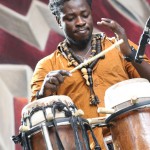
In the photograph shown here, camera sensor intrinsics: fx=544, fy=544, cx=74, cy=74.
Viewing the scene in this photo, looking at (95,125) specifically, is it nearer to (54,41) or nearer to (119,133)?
(119,133)

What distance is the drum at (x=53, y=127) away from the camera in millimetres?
2137

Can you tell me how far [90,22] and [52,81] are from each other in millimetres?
433

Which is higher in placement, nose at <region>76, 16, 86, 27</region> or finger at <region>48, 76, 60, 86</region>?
nose at <region>76, 16, 86, 27</region>

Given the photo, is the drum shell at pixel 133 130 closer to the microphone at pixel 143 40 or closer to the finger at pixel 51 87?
the microphone at pixel 143 40

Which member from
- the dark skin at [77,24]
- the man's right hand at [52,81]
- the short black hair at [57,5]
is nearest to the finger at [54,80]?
the man's right hand at [52,81]

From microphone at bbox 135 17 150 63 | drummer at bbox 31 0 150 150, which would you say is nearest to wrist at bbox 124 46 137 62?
drummer at bbox 31 0 150 150

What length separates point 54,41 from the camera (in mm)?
3705

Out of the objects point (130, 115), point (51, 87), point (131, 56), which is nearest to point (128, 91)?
point (130, 115)

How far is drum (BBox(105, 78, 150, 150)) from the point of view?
2.08m

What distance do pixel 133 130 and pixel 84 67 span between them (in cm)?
61

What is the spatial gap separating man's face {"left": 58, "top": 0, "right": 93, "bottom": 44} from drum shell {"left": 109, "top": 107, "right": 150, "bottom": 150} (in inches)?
25.5

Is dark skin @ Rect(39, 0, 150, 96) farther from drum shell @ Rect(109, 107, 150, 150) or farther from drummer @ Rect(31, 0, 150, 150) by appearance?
drum shell @ Rect(109, 107, 150, 150)

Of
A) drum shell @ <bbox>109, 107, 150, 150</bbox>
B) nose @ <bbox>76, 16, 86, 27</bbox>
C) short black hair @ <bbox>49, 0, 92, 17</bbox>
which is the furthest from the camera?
short black hair @ <bbox>49, 0, 92, 17</bbox>

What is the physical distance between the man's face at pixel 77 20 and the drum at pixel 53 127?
523mm
